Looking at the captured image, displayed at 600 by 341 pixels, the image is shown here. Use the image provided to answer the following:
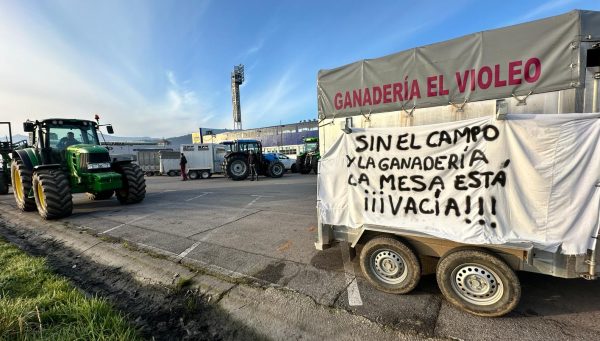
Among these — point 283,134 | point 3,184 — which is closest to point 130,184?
point 3,184

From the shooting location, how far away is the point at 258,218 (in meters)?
6.66

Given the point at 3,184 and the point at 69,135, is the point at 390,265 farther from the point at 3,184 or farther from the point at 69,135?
the point at 3,184

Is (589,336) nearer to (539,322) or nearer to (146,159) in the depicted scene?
(539,322)

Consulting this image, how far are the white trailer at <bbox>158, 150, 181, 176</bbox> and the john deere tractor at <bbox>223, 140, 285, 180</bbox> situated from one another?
29.2ft

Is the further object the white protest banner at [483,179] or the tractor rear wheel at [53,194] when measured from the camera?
the tractor rear wheel at [53,194]

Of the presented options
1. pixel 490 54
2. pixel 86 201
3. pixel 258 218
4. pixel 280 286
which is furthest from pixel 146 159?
pixel 490 54

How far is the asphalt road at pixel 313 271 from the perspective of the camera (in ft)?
8.05

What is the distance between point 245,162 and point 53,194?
36.1ft

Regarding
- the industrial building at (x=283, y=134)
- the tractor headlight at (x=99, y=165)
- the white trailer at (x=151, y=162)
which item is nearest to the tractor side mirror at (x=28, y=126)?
the tractor headlight at (x=99, y=165)

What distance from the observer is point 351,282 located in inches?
132

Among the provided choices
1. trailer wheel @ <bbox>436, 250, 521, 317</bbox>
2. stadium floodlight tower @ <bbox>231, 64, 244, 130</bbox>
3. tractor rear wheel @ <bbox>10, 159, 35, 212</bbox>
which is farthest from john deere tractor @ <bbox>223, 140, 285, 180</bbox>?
stadium floodlight tower @ <bbox>231, 64, 244, 130</bbox>

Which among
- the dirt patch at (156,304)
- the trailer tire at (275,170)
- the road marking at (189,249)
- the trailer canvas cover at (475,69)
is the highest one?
the trailer canvas cover at (475,69)

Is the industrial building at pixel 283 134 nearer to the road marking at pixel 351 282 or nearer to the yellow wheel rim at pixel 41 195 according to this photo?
the yellow wheel rim at pixel 41 195

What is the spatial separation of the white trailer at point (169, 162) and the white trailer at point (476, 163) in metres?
24.3
